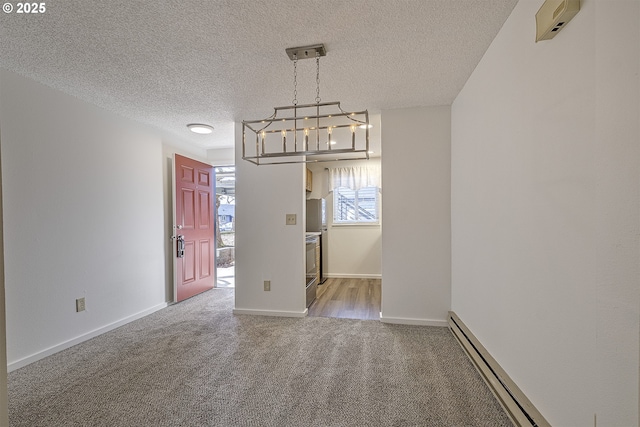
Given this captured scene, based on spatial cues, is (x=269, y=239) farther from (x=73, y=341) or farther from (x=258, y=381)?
(x=73, y=341)

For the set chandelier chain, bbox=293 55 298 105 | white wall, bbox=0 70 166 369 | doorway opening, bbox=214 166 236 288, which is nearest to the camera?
chandelier chain, bbox=293 55 298 105

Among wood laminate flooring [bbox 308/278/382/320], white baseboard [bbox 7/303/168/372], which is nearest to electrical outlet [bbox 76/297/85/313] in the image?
white baseboard [bbox 7/303/168/372]

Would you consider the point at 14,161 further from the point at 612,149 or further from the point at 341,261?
the point at 341,261

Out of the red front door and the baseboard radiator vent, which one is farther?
the red front door

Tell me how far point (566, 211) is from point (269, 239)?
8.81 ft

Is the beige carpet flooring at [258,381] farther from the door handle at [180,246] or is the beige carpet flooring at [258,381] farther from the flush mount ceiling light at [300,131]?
the flush mount ceiling light at [300,131]

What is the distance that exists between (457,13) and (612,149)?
117 centimetres

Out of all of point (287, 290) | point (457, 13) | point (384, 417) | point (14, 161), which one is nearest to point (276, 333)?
point (287, 290)

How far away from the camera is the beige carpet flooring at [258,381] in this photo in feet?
5.10

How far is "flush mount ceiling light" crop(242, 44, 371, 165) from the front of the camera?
1796mm

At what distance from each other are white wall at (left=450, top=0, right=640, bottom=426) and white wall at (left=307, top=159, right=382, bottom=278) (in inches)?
128

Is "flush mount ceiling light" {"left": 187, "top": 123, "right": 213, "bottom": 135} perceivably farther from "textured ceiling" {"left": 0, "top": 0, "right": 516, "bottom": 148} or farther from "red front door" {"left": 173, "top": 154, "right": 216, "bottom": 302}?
"textured ceiling" {"left": 0, "top": 0, "right": 516, "bottom": 148}

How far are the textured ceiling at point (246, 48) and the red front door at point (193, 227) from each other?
128 centimetres

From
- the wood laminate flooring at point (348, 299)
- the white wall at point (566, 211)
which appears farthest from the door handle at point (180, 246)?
the white wall at point (566, 211)
